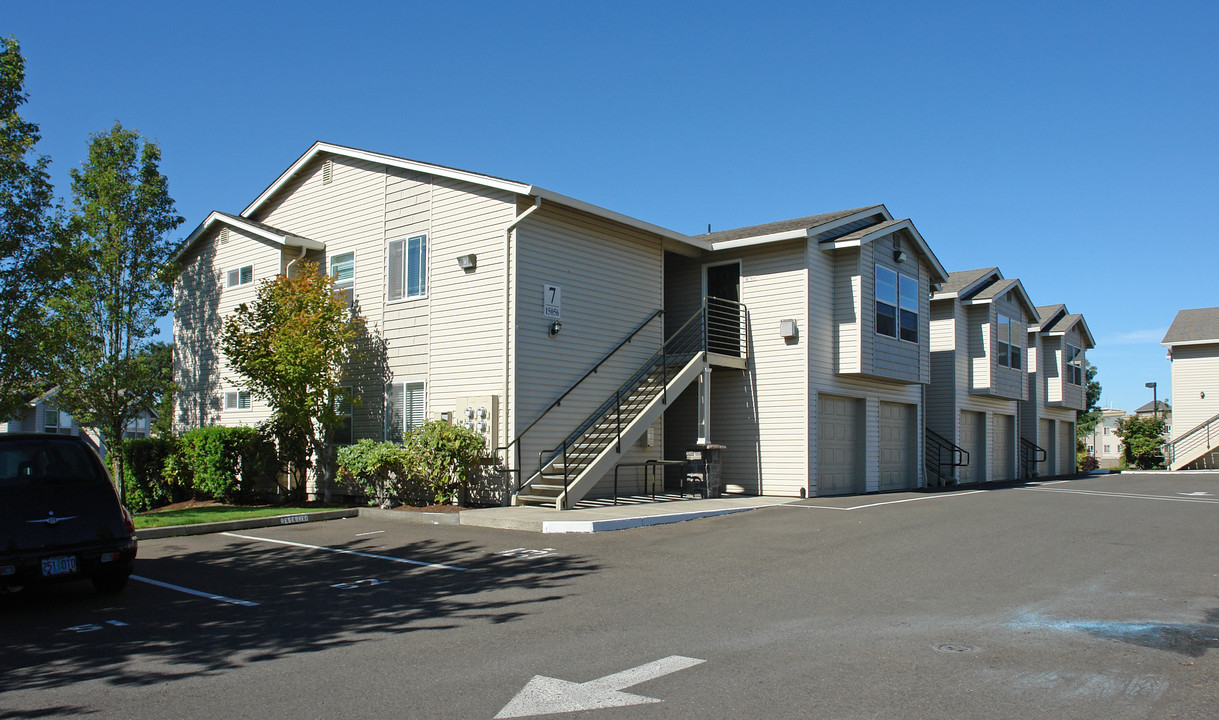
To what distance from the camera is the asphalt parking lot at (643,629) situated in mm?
5137

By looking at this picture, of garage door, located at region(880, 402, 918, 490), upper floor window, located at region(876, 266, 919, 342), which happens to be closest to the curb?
upper floor window, located at region(876, 266, 919, 342)

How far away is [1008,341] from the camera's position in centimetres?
2870

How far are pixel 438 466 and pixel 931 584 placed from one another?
29.7 ft

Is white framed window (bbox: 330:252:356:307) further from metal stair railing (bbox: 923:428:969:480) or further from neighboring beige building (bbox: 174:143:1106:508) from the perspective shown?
metal stair railing (bbox: 923:428:969:480)

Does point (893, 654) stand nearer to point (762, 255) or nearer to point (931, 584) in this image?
point (931, 584)

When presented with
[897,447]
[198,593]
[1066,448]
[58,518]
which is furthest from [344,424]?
[1066,448]

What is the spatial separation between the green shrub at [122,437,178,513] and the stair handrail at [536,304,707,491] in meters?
9.59

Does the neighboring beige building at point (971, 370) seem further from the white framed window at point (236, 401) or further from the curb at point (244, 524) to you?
the white framed window at point (236, 401)

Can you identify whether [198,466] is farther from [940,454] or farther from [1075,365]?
[1075,365]

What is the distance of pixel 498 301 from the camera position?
631 inches

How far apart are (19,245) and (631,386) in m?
11.2

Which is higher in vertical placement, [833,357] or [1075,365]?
[1075,365]

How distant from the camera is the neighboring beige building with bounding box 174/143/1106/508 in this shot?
635 inches

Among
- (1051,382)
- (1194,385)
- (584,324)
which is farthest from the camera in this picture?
(1194,385)
